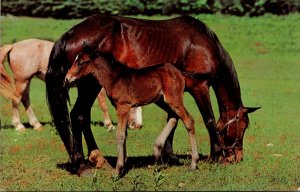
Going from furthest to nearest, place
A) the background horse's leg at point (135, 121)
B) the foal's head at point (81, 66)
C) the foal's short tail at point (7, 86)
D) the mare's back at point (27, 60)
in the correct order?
the mare's back at point (27, 60)
the background horse's leg at point (135, 121)
the foal's short tail at point (7, 86)
the foal's head at point (81, 66)

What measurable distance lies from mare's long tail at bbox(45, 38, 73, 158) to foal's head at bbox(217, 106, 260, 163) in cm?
258

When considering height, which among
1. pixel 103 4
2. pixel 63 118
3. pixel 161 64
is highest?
pixel 161 64

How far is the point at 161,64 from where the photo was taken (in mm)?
9367

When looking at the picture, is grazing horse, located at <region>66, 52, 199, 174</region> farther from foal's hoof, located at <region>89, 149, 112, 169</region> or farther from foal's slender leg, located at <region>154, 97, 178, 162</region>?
foal's hoof, located at <region>89, 149, 112, 169</region>

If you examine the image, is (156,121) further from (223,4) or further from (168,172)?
(223,4)

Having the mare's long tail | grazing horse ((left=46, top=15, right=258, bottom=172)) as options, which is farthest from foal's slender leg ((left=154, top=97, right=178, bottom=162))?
the mare's long tail

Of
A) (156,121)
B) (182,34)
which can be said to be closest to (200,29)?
(182,34)

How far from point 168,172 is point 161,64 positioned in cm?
165

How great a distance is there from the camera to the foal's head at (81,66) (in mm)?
9062

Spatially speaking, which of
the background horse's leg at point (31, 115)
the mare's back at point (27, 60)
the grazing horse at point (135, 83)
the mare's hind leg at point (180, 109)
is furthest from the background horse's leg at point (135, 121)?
the grazing horse at point (135, 83)

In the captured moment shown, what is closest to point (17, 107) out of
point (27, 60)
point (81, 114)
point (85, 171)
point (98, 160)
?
point (27, 60)

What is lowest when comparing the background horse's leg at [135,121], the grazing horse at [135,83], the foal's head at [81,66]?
the background horse's leg at [135,121]

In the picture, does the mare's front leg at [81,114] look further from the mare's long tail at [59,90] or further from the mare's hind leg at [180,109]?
the mare's hind leg at [180,109]

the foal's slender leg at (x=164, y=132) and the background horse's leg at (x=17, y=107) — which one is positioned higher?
the foal's slender leg at (x=164, y=132)
